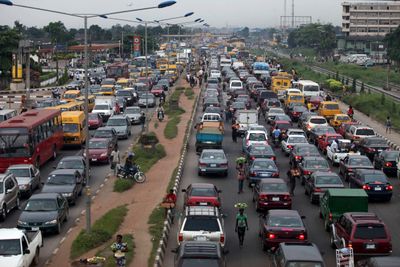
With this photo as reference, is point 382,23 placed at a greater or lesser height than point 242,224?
greater

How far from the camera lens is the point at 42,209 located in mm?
24422

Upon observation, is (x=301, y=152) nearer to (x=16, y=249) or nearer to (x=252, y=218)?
(x=252, y=218)

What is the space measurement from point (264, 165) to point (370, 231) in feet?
39.6

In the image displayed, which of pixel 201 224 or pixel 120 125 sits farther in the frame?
pixel 120 125

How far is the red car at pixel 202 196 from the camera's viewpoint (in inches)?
995

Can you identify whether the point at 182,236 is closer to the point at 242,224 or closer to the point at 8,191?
the point at 242,224

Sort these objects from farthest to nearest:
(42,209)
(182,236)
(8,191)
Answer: (8,191), (42,209), (182,236)

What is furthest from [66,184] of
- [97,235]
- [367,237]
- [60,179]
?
[367,237]

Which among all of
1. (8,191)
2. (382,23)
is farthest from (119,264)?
(382,23)

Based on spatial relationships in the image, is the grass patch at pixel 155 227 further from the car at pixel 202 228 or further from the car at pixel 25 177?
the car at pixel 25 177

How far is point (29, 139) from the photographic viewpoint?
34.8 metres

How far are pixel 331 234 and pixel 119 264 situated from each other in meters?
7.15

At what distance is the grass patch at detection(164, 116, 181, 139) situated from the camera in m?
47.7

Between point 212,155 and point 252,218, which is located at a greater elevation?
point 212,155
